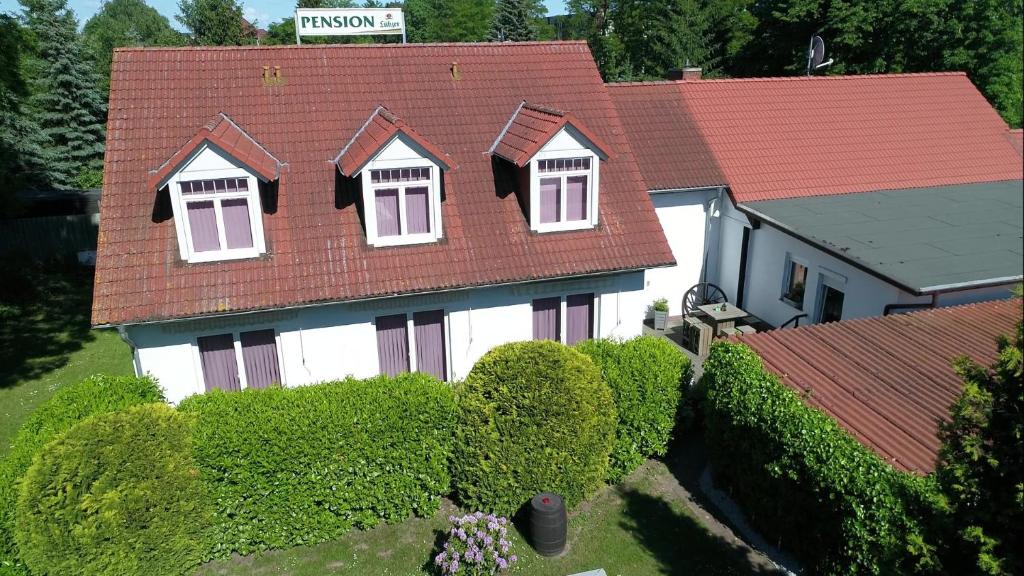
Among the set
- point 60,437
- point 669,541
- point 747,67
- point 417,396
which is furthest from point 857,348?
point 747,67

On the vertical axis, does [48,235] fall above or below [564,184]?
below

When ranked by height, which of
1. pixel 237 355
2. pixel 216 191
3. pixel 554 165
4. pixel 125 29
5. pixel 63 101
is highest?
pixel 125 29

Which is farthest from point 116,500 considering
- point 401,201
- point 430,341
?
point 401,201

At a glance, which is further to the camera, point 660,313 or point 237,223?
point 660,313

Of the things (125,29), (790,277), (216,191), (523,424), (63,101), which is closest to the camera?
(523,424)

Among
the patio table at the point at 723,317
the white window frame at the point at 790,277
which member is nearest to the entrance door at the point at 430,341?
the patio table at the point at 723,317

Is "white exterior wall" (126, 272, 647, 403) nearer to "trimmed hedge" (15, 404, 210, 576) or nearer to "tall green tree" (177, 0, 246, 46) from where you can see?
"trimmed hedge" (15, 404, 210, 576)

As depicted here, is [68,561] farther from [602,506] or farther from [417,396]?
[602,506]

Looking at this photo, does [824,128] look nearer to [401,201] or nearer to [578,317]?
[578,317]
